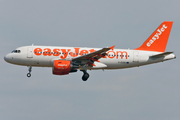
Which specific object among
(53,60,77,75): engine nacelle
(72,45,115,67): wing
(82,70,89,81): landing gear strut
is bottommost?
(82,70,89,81): landing gear strut

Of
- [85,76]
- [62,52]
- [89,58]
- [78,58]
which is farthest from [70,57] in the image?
[85,76]

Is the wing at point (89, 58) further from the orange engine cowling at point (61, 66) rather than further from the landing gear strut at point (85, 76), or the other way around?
the landing gear strut at point (85, 76)

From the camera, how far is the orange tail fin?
53.4 metres

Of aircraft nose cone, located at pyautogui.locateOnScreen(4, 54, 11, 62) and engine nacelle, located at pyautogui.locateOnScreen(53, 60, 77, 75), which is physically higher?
aircraft nose cone, located at pyautogui.locateOnScreen(4, 54, 11, 62)

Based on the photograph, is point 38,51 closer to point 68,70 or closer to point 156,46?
point 68,70

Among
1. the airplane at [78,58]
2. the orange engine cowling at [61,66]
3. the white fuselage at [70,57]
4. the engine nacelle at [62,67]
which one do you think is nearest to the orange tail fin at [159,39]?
the airplane at [78,58]

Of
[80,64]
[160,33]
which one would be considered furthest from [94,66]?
[160,33]

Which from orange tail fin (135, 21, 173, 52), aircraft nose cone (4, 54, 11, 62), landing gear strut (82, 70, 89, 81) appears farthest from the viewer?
orange tail fin (135, 21, 173, 52)

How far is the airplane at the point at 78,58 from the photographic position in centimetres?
4772

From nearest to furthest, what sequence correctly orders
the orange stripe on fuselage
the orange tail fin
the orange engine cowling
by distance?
the orange engine cowling, the orange stripe on fuselage, the orange tail fin

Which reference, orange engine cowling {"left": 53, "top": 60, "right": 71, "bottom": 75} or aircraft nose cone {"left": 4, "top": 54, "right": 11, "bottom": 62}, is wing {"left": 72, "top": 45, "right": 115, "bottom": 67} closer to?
orange engine cowling {"left": 53, "top": 60, "right": 71, "bottom": 75}

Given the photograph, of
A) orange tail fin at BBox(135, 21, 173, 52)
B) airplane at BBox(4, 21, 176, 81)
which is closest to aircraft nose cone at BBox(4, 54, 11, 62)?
airplane at BBox(4, 21, 176, 81)

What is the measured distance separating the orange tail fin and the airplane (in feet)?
2.77

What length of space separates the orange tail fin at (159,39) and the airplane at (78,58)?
85 cm
